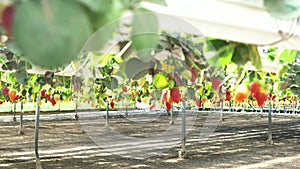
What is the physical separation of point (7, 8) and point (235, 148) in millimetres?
6411

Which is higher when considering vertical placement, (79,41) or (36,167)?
(79,41)

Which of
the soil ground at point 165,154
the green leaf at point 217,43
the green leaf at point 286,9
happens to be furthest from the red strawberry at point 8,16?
the soil ground at point 165,154

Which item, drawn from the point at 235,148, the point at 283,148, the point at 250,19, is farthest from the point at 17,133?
the point at 250,19

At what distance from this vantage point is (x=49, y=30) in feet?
0.82

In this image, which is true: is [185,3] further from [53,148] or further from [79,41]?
[53,148]

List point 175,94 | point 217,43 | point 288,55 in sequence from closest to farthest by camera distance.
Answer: point 217,43 < point 288,55 < point 175,94

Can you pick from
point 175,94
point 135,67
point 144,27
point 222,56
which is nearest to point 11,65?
point 175,94

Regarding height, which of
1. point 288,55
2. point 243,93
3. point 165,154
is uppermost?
point 288,55

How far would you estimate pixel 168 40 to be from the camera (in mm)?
842

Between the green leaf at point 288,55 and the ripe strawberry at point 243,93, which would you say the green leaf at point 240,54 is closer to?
the ripe strawberry at point 243,93

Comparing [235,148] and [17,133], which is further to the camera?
[17,133]

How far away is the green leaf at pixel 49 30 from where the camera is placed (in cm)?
25

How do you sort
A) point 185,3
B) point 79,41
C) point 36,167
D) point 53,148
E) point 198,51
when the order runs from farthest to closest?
point 53,148, point 36,167, point 198,51, point 185,3, point 79,41

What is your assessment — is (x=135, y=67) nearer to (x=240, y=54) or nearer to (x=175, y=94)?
(x=240, y=54)
